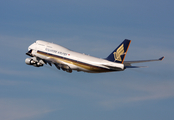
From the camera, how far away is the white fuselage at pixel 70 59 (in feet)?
240

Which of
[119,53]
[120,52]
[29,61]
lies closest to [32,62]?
[29,61]

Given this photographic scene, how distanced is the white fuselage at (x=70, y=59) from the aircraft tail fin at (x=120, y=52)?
146cm

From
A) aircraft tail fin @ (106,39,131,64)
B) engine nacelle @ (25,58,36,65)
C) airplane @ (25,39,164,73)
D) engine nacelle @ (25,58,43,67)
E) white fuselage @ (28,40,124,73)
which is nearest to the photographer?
aircraft tail fin @ (106,39,131,64)

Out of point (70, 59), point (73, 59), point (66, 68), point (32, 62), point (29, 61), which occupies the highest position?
point (29, 61)

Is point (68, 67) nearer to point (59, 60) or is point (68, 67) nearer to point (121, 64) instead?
point (59, 60)

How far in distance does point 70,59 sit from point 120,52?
11406 millimetres

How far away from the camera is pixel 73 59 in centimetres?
7675

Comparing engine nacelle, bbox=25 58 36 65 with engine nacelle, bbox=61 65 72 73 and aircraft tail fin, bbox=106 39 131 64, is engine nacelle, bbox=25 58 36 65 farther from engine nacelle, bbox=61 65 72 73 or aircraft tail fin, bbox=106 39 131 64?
aircraft tail fin, bbox=106 39 131 64

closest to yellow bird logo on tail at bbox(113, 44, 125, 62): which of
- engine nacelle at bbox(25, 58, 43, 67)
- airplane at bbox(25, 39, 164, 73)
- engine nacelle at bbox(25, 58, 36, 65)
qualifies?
airplane at bbox(25, 39, 164, 73)

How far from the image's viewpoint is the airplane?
7244 centimetres

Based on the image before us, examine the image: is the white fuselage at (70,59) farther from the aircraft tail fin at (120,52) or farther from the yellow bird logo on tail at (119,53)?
the yellow bird logo on tail at (119,53)

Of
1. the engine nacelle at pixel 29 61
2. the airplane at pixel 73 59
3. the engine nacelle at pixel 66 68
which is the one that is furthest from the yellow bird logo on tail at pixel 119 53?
the engine nacelle at pixel 29 61

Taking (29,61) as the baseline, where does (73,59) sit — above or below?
below

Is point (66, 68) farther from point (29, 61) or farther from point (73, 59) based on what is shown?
point (29, 61)
